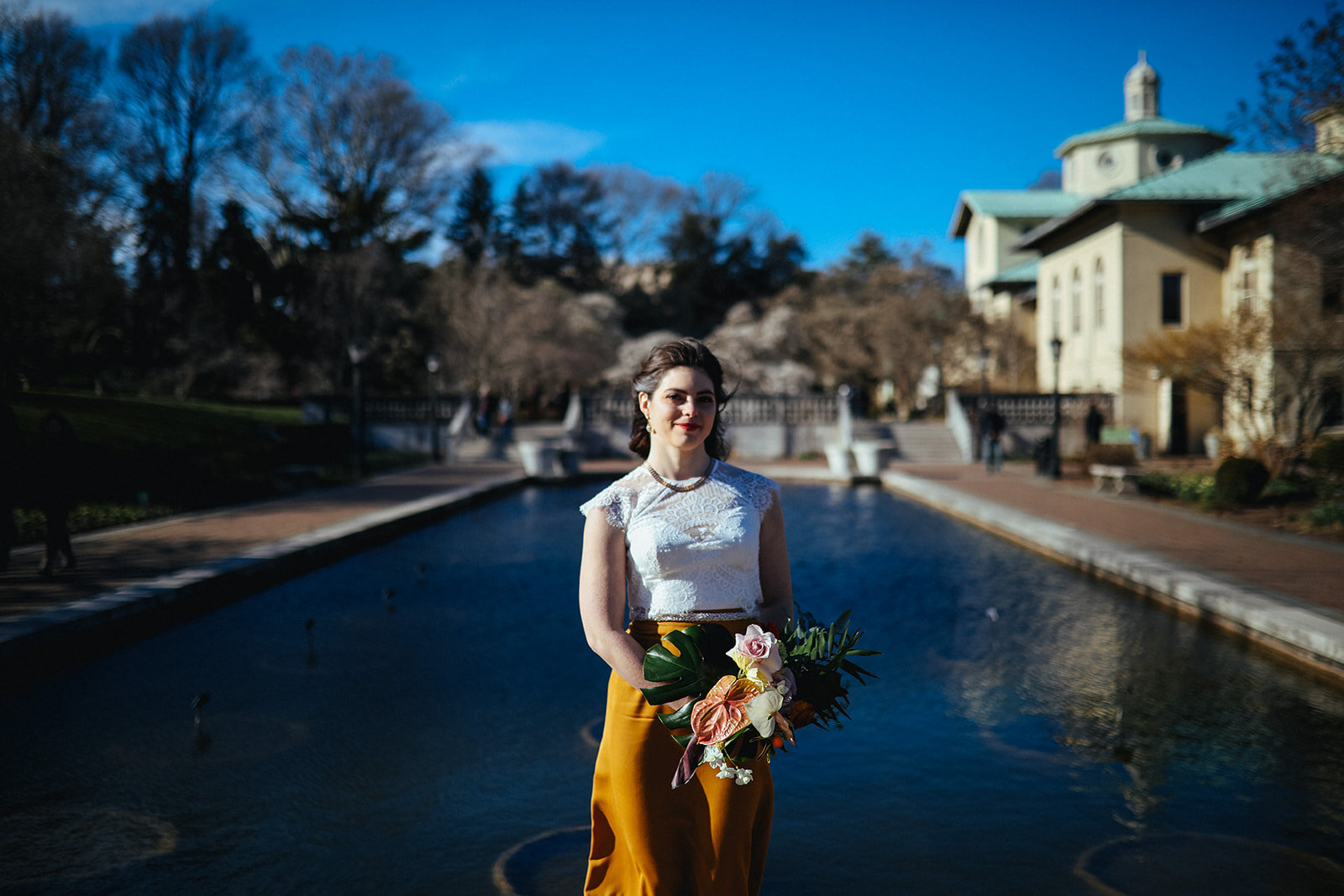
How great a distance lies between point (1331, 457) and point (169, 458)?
1948cm

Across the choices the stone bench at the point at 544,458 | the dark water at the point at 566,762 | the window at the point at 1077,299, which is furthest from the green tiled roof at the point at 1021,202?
the dark water at the point at 566,762

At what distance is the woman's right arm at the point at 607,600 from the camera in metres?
2.59

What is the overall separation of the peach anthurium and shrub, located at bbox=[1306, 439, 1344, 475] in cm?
1588

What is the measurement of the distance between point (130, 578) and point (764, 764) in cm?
898

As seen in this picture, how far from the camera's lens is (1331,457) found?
49.1ft

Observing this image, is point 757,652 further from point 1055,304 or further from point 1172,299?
point 1055,304

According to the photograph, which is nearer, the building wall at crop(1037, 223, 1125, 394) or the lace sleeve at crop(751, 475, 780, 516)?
the lace sleeve at crop(751, 475, 780, 516)

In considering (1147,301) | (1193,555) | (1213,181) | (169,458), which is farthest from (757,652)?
(1213,181)

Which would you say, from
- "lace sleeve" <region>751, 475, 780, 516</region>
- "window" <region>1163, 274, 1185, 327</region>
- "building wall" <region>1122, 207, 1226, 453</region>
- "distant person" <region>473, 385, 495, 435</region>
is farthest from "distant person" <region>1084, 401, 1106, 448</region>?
"lace sleeve" <region>751, 475, 780, 516</region>

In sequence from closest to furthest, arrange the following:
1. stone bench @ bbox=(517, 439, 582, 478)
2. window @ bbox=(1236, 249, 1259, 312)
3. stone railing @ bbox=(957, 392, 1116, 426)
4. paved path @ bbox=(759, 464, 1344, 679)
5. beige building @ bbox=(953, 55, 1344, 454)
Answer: paved path @ bbox=(759, 464, 1344, 679) → stone bench @ bbox=(517, 439, 582, 478) → window @ bbox=(1236, 249, 1259, 312) → beige building @ bbox=(953, 55, 1344, 454) → stone railing @ bbox=(957, 392, 1116, 426)

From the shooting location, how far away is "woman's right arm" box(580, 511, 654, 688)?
8.50 feet

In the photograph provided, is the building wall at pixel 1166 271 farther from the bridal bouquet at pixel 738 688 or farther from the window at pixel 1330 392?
the bridal bouquet at pixel 738 688

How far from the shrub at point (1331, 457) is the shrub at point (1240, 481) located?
1.10 metres

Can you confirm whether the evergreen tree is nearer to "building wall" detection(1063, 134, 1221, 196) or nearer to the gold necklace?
"building wall" detection(1063, 134, 1221, 196)
